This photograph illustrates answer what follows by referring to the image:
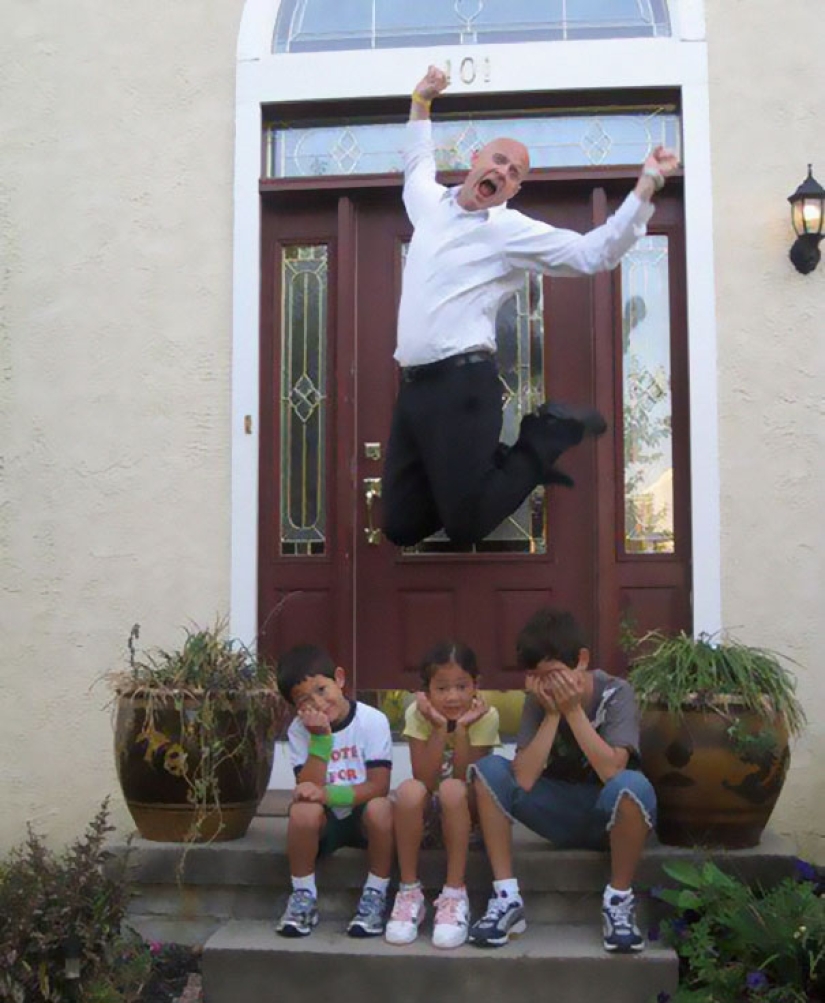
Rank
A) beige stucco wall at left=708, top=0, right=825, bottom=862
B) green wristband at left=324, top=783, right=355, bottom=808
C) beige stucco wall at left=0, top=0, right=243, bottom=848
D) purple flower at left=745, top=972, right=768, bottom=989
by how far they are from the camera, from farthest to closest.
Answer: beige stucco wall at left=0, top=0, right=243, bottom=848 → beige stucco wall at left=708, top=0, right=825, bottom=862 → green wristband at left=324, top=783, right=355, bottom=808 → purple flower at left=745, top=972, right=768, bottom=989

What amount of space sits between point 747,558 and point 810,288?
1019 millimetres

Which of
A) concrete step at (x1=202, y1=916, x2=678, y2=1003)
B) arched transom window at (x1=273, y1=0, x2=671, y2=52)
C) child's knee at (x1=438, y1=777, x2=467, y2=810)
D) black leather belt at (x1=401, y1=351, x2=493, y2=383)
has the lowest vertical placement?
concrete step at (x1=202, y1=916, x2=678, y2=1003)

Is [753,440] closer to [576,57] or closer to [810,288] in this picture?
[810,288]

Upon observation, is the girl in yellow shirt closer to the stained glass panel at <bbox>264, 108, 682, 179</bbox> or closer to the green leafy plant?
the green leafy plant

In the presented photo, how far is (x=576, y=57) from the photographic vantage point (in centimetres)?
505

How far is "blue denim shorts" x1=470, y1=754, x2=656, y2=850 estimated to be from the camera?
360 cm

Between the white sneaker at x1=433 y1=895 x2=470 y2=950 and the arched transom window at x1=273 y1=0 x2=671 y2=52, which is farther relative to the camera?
the arched transom window at x1=273 y1=0 x2=671 y2=52

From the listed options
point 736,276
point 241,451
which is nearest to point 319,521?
point 241,451

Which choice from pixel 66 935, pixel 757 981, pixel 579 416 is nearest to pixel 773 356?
pixel 579 416

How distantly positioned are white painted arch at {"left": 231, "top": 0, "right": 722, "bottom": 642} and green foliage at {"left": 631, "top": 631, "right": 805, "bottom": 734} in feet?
2.93

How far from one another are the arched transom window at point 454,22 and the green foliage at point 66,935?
3.24 metres

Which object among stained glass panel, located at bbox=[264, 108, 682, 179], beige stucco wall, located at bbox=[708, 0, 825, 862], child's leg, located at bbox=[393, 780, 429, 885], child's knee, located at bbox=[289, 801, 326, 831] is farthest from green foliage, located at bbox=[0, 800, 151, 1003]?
stained glass panel, located at bbox=[264, 108, 682, 179]

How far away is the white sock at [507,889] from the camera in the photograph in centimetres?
351

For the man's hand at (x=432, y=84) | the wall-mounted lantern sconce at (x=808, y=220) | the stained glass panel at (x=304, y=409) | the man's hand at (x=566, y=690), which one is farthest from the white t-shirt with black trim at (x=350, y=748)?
the wall-mounted lantern sconce at (x=808, y=220)
